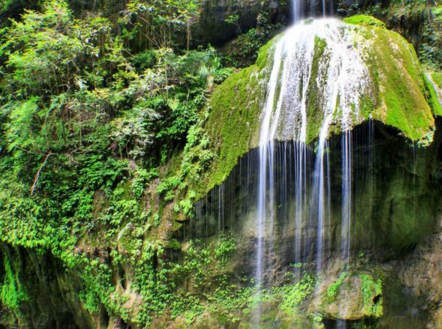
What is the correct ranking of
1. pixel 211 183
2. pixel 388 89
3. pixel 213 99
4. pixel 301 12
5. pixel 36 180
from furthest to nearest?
1. pixel 301 12
2. pixel 36 180
3. pixel 213 99
4. pixel 211 183
5. pixel 388 89

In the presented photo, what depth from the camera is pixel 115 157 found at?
7.47 metres

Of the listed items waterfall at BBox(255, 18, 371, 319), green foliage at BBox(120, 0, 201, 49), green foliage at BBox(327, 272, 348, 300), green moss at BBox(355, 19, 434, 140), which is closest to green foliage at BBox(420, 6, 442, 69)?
green moss at BBox(355, 19, 434, 140)

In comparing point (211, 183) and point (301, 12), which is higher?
point (301, 12)

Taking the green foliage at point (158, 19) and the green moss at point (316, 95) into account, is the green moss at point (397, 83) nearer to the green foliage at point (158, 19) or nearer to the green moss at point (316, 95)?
the green moss at point (316, 95)

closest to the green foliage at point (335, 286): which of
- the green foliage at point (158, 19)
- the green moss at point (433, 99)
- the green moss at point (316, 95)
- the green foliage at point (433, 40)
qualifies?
the green moss at point (316, 95)

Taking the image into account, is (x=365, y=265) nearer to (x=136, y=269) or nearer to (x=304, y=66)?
(x=304, y=66)

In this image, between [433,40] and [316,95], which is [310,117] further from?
[433,40]

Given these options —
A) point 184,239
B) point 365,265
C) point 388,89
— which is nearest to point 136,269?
point 184,239

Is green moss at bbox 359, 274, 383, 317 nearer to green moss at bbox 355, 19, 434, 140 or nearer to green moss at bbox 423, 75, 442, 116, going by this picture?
green moss at bbox 355, 19, 434, 140

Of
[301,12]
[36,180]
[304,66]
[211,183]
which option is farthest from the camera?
[301,12]

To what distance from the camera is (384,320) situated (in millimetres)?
5793

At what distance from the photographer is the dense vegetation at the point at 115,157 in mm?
6250

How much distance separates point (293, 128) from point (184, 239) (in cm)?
305

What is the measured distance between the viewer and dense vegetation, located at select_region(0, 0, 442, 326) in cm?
625
